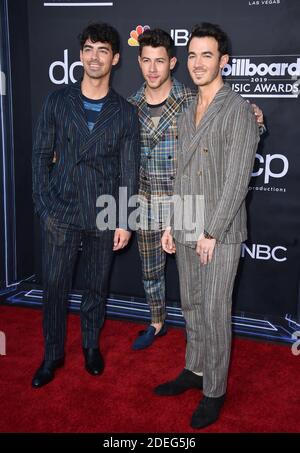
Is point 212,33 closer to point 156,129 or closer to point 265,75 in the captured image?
point 156,129

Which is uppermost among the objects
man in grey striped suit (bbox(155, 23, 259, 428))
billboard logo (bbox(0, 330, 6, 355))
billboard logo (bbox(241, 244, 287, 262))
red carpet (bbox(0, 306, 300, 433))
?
man in grey striped suit (bbox(155, 23, 259, 428))

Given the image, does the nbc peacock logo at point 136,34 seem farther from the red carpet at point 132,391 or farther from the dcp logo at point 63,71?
the red carpet at point 132,391

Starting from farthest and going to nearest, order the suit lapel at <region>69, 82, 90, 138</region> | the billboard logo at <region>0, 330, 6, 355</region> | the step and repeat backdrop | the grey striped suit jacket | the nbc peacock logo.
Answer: the nbc peacock logo → the step and repeat backdrop → the billboard logo at <region>0, 330, 6, 355</region> → the suit lapel at <region>69, 82, 90, 138</region> → the grey striped suit jacket

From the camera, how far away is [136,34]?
3760 millimetres

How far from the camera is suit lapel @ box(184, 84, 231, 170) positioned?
230 cm

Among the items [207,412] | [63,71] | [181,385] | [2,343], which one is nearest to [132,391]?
[181,385]

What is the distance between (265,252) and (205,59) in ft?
6.34

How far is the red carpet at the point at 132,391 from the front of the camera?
8.49 ft

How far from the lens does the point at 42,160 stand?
2.77 meters

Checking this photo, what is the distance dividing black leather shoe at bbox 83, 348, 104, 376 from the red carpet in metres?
0.05

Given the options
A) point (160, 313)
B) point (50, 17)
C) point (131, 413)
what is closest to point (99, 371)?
point (131, 413)

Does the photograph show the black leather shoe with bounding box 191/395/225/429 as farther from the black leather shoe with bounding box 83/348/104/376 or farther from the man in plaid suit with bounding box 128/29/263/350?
the man in plaid suit with bounding box 128/29/263/350

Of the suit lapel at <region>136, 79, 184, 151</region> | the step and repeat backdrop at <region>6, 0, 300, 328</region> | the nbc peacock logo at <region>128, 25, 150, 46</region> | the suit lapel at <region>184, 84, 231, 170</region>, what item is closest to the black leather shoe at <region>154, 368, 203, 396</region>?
the step and repeat backdrop at <region>6, 0, 300, 328</region>

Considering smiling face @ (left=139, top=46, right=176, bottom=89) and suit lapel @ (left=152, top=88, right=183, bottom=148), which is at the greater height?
smiling face @ (left=139, top=46, right=176, bottom=89)
